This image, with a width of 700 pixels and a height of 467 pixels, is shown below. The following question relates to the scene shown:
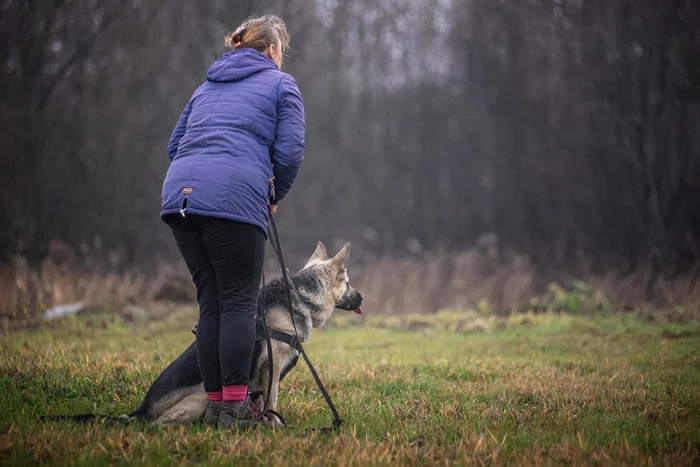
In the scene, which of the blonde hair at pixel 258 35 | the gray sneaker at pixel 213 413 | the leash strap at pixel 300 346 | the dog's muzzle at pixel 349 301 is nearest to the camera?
the gray sneaker at pixel 213 413

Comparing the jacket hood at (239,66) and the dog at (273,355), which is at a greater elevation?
the jacket hood at (239,66)

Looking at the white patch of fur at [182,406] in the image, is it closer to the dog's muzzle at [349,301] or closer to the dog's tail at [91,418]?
the dog's tail at [91,418]

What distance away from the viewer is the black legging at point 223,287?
3574 millimetres

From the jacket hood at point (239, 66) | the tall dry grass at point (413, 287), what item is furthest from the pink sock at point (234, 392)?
the tall dry grass at point (413, 287)

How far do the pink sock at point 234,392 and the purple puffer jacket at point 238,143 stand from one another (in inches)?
38.9

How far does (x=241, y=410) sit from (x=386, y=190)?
21.8 meters

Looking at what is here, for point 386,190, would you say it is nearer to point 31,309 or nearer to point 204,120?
point 31,309

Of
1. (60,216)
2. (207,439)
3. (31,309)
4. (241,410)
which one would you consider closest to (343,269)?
(241,410)

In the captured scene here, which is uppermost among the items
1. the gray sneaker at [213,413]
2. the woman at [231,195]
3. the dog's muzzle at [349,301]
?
the woman at [231,195]

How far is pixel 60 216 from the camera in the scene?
17.7 metres

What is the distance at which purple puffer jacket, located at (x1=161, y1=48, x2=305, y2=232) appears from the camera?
139 inches

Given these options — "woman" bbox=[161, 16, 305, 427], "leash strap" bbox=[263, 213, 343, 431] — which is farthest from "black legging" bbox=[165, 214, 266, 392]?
"leash strap" bbox=[263, 213, 343, 431]

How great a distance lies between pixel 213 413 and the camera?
148 inches

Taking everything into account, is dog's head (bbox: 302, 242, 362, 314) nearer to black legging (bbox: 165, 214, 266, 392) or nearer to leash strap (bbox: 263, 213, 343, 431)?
leash strap (bbox: 263, 213, 343, 431)
